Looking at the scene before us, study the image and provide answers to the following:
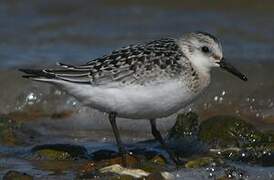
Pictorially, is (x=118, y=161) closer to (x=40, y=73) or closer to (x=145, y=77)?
(x=145, y=77)

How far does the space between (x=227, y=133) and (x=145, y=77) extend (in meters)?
1.32

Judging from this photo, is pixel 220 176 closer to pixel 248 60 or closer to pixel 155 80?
pixel 155 80

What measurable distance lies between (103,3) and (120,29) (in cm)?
137

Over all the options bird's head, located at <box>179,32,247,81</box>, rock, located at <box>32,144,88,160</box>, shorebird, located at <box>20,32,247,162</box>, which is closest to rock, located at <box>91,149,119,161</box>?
rock, located at <box>32,144,88,160</box>

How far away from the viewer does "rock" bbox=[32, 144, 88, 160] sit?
776cm

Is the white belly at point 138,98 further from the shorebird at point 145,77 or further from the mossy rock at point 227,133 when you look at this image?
the mossy rock at point 227,133

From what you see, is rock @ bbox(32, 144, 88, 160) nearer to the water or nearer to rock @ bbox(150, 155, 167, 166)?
the water

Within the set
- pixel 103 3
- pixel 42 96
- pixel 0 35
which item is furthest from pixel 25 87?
pixel 103 3

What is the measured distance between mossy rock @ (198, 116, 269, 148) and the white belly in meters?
0.92

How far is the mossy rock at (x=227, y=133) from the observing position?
8.05 metres

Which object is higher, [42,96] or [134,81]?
[134,81]

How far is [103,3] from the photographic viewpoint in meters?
13.9

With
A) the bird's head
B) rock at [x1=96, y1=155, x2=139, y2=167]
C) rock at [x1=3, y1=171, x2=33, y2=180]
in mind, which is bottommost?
rock at [x1=96, y1=155, x2=139, y2=167]

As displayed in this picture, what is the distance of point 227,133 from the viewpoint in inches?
320
